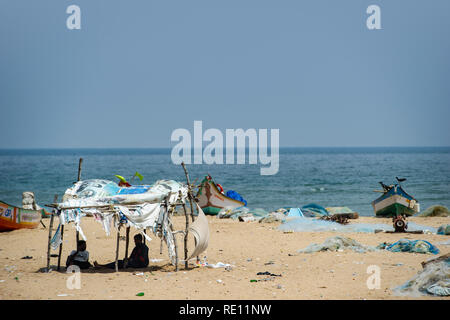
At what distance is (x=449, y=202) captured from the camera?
31750 millimetres

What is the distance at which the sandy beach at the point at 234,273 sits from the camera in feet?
→ 30.4

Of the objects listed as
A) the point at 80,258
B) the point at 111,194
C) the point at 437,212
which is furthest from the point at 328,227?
the point at 80,258

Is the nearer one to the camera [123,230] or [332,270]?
[332,270]

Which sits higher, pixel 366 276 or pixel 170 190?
pixel 170 190

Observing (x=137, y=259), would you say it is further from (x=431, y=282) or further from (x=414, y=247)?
(x=414, y=247)

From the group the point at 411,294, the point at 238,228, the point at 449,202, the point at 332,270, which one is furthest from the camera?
the point at 449,202

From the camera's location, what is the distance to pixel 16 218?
18047 millimetres

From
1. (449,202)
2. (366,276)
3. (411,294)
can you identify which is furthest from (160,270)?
(449,202)

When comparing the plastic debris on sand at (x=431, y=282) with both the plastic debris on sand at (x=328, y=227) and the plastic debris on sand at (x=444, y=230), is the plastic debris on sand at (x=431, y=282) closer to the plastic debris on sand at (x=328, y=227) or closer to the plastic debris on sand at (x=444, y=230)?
the plastic debris on sand at (x=444, y=230)

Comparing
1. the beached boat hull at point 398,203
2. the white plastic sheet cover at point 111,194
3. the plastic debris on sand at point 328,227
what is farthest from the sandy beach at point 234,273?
the beached boat hull at point 398,203

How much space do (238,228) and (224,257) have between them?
5.19m

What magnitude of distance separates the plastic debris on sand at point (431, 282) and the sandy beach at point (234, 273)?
23 cm

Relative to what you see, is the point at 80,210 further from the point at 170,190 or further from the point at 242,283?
the point at 242,283
